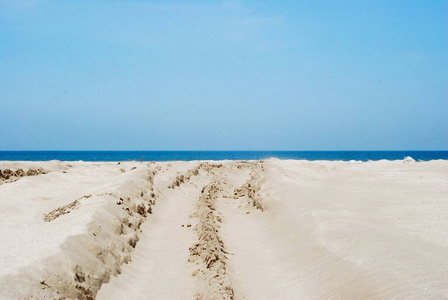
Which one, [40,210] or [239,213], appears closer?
[40,210]

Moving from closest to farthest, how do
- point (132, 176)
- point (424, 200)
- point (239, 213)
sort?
1. point (424, 200)
2. point (239, 213)
3. point (132, 176)

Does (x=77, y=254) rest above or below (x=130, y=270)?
above

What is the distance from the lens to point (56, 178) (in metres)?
18.2

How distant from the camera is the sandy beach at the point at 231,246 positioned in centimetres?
546

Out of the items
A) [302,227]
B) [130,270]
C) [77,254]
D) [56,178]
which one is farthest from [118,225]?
[56,178]

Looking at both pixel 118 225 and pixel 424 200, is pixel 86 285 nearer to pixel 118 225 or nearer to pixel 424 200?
pixel 118 225

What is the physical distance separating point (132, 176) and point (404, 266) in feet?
32.8

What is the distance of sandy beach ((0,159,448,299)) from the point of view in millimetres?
5457

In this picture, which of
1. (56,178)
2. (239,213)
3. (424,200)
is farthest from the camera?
(56,178)

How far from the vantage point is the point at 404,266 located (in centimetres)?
566

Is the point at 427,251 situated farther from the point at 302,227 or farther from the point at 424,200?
the point at 424,200

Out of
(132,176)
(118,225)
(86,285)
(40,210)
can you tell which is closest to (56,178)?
(132,176)

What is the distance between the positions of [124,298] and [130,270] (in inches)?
40.7

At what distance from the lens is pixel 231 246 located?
29.2 feet
